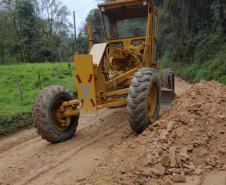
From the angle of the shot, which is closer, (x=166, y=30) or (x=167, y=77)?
(x=167, y=77)

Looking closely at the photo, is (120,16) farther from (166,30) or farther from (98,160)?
(166,30)

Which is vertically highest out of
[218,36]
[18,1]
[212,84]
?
[18,1]

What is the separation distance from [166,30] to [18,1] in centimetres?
2242

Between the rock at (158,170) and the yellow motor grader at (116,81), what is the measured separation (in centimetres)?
200

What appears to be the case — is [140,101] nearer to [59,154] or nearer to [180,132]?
[180,132]

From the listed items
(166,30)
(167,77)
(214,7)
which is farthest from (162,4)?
(167,77)

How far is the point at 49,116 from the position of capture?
834 cm

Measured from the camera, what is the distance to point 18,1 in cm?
4716

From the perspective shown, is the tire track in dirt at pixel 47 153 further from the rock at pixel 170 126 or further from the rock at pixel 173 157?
the rock at pixel 173 157

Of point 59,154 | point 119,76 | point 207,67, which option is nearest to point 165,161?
point 59,154

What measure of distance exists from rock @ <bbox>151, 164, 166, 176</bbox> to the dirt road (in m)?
1.06

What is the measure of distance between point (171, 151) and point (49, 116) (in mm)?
3147

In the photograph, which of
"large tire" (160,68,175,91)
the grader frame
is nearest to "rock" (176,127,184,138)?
the grader frame

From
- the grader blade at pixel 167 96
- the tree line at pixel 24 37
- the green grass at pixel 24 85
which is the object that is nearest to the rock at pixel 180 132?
the grader blade at pixel 167 96
